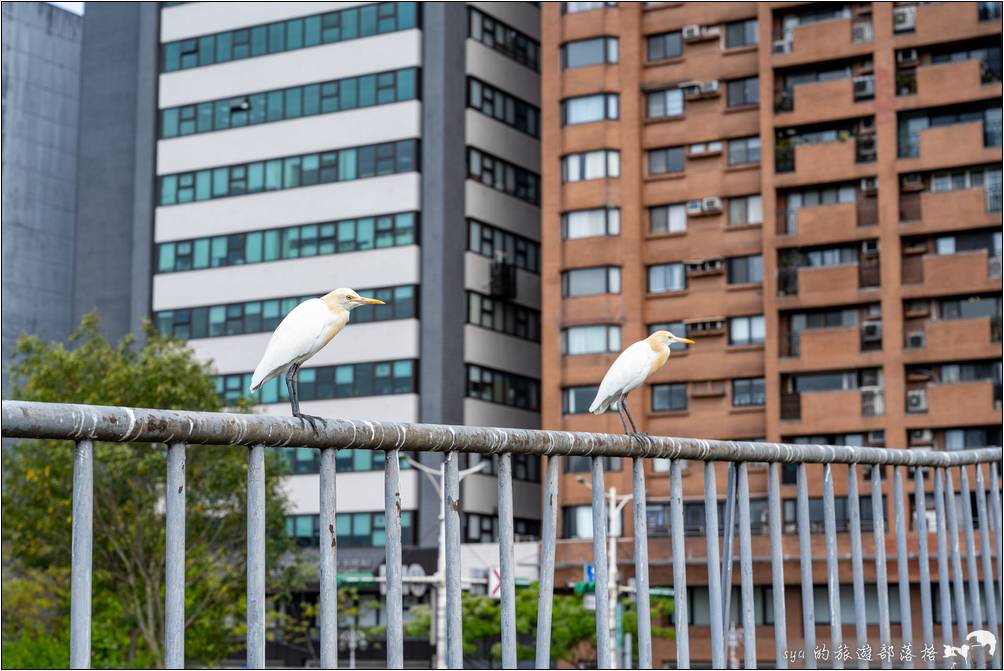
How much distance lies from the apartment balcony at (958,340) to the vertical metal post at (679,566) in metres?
49.3

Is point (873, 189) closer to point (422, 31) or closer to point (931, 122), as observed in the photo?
point (931, 122)

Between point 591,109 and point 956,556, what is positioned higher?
point 591,109

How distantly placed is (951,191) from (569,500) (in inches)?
680

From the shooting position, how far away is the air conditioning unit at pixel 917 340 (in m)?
54.3

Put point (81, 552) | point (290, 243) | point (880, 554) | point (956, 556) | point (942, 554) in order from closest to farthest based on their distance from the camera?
point (81, 552) < point (880, 554) < point (942, 554) < point (956, 556) < point (290, 243)

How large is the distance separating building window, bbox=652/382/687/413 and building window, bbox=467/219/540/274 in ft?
28.8

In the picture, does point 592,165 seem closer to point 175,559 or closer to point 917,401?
point 917,401

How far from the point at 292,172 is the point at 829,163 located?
70.3ft

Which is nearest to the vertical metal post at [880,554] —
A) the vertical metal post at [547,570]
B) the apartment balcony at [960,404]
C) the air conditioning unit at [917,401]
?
the vertical metal post at [547,570]

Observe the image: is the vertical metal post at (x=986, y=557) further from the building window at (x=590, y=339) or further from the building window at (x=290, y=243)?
the building window at (x=290, y=243)

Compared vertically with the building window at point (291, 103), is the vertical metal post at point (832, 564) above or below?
below

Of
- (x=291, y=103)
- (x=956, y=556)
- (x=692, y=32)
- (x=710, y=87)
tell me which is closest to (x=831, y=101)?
(x=710, y=87)

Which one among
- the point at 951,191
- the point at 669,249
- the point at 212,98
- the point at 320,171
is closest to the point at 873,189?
the point at 951,191

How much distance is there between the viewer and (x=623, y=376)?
966 cm
